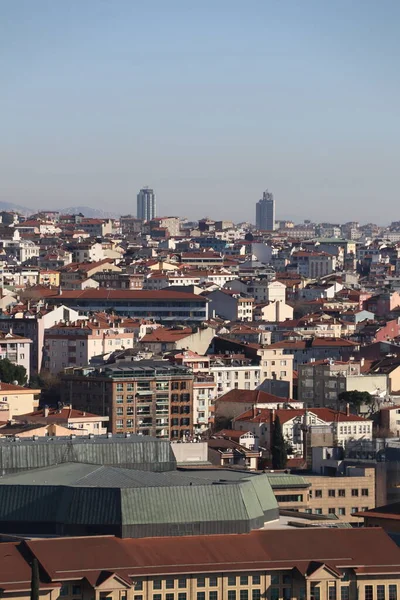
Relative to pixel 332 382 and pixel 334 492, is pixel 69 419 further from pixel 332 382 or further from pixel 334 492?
pixel 332 382

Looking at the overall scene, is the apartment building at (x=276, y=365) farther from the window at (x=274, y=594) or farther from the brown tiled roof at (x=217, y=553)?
the window at (x=274, y=594)

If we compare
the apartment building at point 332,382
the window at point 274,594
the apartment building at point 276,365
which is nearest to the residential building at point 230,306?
the apartment building at point 276,365

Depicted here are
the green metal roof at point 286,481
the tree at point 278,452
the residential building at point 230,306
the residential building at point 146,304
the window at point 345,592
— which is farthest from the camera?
the residential building at point 230,306

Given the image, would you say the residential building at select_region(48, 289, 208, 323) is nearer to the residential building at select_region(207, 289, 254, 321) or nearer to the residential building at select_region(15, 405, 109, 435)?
→ the residential building at select_region(207, 289, 254, 321)

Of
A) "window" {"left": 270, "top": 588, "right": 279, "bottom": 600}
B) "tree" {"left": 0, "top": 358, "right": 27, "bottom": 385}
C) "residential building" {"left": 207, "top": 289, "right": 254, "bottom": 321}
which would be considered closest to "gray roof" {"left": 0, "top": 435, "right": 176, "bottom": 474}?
"window" {"left": 270, "top": 588, "right": 279, "bottom": 600}

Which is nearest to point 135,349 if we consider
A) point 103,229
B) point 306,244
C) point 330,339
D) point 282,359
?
point 282,359

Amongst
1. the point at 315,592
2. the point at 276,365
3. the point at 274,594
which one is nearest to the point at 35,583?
the point at 274,594
